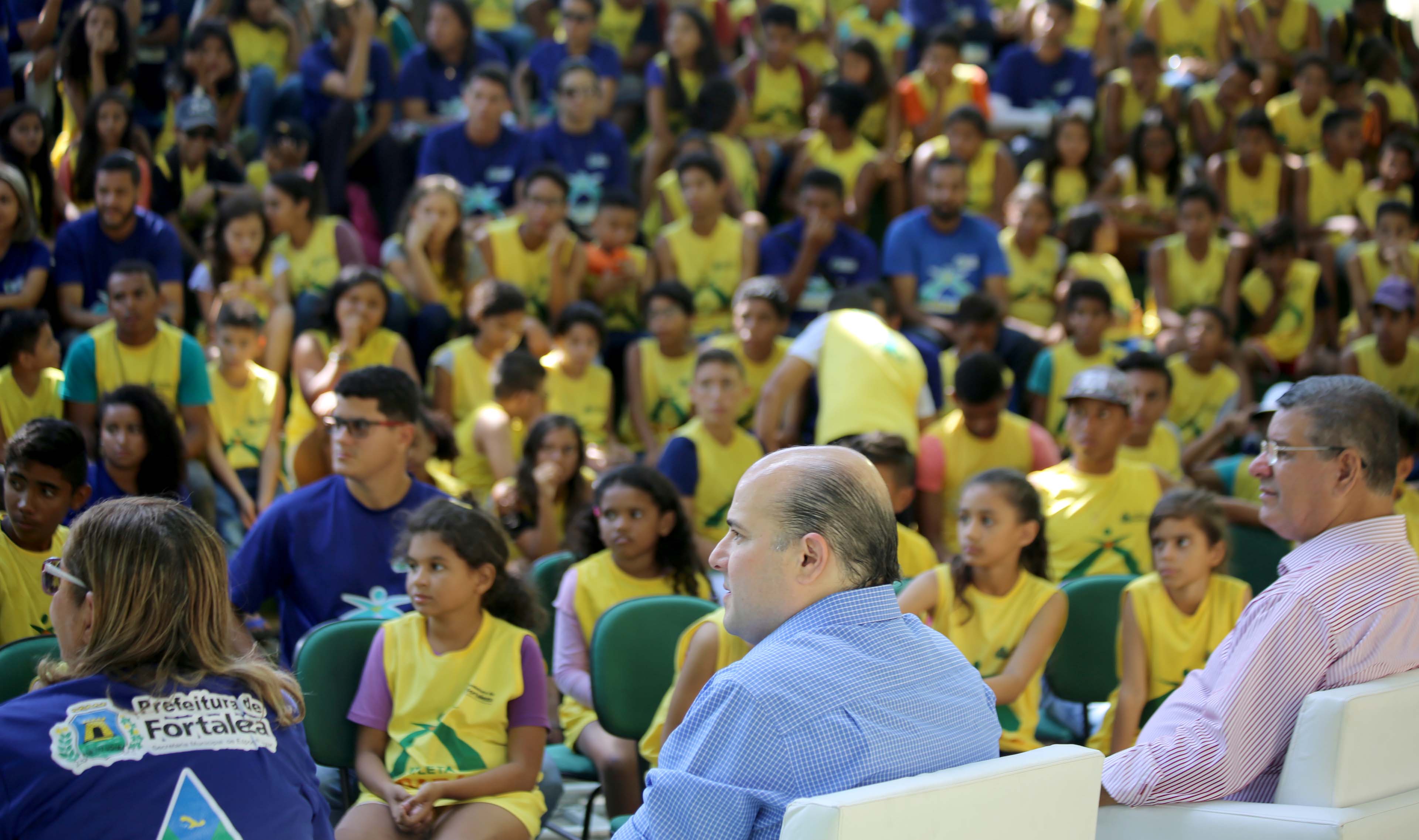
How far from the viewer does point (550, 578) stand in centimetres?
355

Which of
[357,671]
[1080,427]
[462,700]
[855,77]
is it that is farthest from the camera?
[855,77]

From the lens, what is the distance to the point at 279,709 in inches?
68.1

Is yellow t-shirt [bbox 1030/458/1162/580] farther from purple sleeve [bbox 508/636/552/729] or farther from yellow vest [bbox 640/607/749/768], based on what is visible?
purple sleeve [bbox 508/636/552/729]

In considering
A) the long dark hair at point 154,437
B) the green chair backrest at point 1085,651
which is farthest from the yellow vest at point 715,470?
the long dark hair at point 154,437

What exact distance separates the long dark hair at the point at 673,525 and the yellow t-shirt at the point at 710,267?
260 centimetres

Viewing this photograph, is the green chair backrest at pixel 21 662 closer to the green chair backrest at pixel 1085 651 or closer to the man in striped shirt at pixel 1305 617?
the man in striped shirt at pixel 1305 617

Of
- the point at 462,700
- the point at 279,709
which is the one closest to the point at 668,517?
the point at 462,700

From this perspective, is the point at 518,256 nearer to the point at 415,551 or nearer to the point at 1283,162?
the point at 415,551

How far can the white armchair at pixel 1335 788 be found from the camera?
1896 millimetres

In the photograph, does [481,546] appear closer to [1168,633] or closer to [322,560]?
[322,560]

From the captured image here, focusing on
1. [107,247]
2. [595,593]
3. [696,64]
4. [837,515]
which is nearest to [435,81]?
[696,64]

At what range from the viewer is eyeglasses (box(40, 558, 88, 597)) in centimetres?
164

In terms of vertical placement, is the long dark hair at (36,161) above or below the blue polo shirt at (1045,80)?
below

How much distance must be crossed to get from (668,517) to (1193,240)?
171 inches
